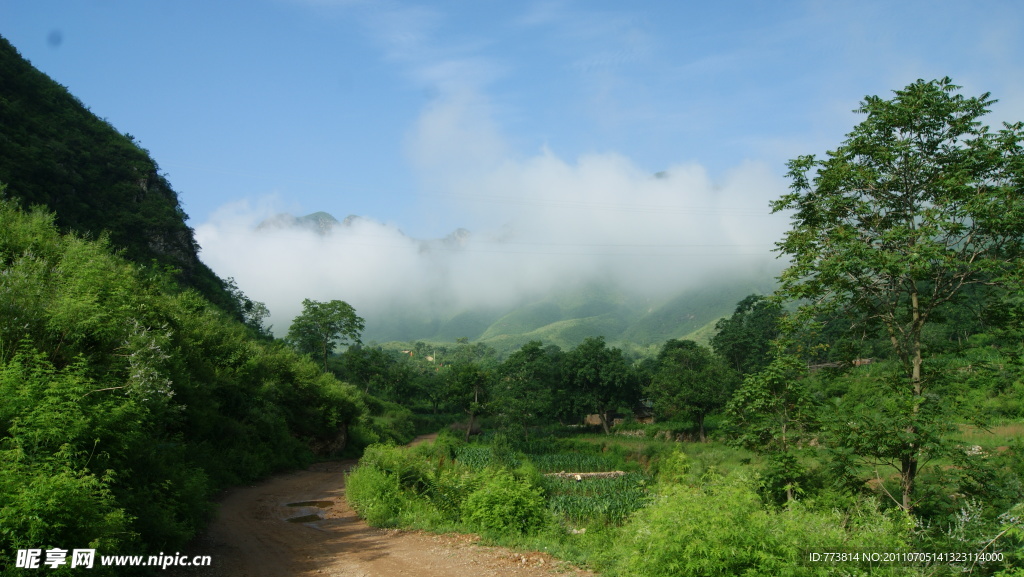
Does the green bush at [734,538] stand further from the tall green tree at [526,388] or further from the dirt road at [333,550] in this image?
the tall green tree at [526,388]

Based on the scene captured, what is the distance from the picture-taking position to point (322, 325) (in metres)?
48.5

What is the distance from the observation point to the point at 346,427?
3275 centimetres

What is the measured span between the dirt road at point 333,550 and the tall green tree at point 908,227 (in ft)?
23.3

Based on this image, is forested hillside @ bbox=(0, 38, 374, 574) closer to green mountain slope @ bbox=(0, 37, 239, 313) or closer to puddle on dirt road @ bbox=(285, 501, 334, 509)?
green mountain slope @ bbox=(0, 37, 239, 313)

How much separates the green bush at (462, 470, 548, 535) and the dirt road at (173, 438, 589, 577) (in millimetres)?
629

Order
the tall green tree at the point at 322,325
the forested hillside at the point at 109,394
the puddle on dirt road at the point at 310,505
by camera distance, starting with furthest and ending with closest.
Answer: the tall green tree at the point at 322,325 < the puddle on dirt road at the point at 310,505 < the forested hillside at the point at 109,394

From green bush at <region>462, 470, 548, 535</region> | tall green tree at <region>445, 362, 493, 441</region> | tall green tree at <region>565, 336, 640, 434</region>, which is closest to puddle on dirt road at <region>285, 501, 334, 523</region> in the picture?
green bush at <region>462, 470, 548, 535</region>

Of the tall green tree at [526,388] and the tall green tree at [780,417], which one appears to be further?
the tall green tree at [526,388]

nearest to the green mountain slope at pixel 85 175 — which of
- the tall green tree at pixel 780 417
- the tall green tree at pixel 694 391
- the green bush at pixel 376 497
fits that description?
the green bush at pixel 376 497

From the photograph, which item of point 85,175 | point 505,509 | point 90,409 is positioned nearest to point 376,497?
point 505,509

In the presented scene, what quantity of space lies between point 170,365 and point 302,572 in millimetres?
7282

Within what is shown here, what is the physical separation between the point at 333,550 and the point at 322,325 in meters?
39.9

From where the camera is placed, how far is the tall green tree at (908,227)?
9305 millimetres

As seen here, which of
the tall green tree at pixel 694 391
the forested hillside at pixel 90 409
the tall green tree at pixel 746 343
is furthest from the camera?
the tall green tree at pixel 746 343
